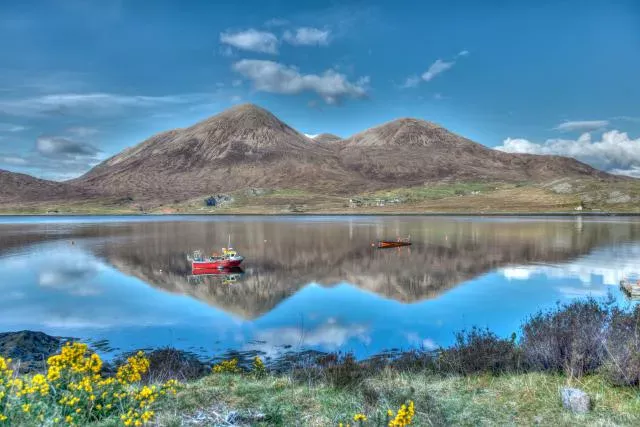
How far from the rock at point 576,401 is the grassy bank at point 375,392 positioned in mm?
109

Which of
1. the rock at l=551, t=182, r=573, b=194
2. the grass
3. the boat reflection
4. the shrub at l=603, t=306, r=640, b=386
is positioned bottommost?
the boat reflection

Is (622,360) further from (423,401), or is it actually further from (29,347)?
(29,347)

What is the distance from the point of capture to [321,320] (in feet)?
82.0

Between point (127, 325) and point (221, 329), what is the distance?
501 centimetres

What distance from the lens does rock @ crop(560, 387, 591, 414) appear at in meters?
8.93

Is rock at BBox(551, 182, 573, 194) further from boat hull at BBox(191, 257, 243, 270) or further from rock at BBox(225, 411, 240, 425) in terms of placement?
rock at BBox(225, 411, 240, 425)

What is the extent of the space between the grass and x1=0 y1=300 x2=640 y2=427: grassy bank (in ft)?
0.07

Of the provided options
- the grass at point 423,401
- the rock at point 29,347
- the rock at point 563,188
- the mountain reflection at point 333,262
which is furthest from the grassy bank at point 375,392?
the rock at point 563,188

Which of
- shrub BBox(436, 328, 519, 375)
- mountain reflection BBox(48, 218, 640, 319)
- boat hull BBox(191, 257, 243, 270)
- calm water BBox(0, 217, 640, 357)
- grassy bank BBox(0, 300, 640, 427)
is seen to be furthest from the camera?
boat hull BBox(191, 257, 243, 270)

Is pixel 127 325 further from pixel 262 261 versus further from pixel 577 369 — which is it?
pixel 262 261

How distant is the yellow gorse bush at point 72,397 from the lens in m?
7.68

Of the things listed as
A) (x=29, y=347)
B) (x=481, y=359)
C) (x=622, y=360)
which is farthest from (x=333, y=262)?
(x=622, y=360)

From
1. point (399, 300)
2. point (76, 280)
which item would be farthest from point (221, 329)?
point (76, 280)

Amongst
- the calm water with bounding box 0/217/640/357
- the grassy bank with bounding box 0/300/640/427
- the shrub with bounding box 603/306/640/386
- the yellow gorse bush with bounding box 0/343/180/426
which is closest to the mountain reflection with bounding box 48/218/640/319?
the calm water with bounding box 0/217/640/357
